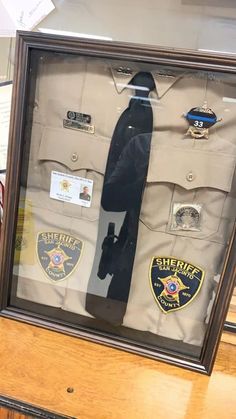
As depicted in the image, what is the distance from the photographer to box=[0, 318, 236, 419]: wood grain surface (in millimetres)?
634

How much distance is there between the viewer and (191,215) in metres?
0.71

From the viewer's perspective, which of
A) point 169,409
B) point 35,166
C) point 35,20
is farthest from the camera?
point 35,20

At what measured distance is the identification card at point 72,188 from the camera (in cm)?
74

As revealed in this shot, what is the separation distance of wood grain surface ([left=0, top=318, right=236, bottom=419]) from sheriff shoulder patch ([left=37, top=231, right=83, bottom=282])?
112 mm

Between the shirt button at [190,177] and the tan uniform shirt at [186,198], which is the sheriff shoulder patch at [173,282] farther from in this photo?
the shirt button at [190,177]

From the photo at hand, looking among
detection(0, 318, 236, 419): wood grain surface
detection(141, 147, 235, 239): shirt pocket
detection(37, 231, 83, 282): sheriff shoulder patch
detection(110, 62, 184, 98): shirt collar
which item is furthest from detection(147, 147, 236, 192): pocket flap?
detection(0, 318, 236, 419): wood grain surface

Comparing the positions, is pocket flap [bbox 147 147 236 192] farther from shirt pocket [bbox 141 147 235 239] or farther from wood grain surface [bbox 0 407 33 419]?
wood grain surface [bbox 0 407 33 419]

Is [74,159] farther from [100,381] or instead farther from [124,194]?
[100,381]

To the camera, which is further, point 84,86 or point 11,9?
point 11,9

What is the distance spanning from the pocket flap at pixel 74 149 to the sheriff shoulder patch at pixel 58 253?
0.14m

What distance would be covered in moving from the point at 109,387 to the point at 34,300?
0.76 feet

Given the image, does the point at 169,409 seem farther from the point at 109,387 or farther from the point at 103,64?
the point at 103,64

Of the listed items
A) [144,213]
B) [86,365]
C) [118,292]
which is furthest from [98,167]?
[86,365]

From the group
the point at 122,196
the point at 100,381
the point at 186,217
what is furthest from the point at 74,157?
the point at 100,381
